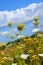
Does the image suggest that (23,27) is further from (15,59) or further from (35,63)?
(35,63)

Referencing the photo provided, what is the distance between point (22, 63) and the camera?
488 cm

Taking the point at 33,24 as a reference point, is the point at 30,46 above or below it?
below

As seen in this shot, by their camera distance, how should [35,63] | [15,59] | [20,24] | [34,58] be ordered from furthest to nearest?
[20,24]
[15,59]
[35,63]
[34,58]

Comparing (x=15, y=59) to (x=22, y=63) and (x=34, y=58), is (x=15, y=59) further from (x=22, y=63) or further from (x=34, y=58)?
(x=34, y=58)

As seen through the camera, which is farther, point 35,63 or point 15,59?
point 15,59

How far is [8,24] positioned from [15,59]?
1866 mm

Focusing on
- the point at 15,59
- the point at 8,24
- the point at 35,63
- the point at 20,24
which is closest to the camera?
the point at 35,63

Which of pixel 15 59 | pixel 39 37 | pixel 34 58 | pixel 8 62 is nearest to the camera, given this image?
pixel 34 58

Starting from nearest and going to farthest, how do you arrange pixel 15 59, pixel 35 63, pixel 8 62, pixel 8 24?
pixel 35 63 < pixel 8 62 < pixel 15 59 < pixel 8 24

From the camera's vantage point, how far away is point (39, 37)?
22.4 feet

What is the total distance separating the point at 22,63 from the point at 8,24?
2633mm

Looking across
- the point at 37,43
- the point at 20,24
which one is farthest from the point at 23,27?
the point at 37,43

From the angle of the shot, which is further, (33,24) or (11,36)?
(11,36)

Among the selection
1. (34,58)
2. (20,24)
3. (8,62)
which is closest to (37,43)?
(20,24)
